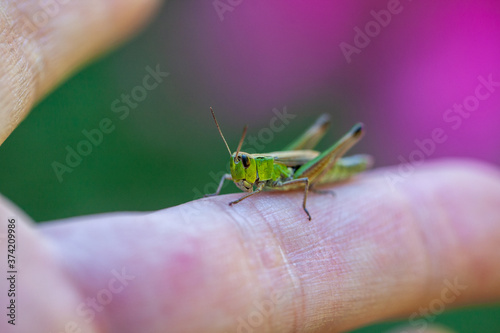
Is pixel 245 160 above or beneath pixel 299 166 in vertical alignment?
above

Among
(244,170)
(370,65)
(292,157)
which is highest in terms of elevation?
(244,170)

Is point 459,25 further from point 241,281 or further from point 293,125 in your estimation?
point 241,281

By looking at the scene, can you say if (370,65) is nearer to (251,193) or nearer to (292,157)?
(292,157)

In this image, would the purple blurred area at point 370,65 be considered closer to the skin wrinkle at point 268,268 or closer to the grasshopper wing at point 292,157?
the grasshopper wing at point 292,157

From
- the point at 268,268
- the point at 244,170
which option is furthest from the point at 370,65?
the point at 268,268

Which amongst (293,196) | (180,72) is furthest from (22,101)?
(180,72)

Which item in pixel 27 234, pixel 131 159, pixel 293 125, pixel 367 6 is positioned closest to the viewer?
pixel 27 234

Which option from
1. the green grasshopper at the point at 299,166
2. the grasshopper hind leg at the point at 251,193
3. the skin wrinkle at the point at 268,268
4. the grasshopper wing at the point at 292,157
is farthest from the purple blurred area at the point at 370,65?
the skin wrinkle at the point at 268,268
